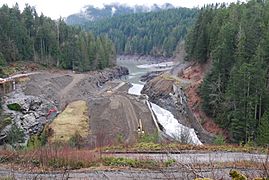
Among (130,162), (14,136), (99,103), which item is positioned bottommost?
(99,103)

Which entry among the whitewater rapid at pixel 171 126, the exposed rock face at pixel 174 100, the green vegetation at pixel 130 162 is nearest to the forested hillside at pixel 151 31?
the exposed rock face at pixel 174 100

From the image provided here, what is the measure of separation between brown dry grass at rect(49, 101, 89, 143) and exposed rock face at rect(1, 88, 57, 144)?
2375 mm

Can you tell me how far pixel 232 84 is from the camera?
1484 inches

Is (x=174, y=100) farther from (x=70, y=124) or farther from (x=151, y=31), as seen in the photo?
(x=151, y=31)

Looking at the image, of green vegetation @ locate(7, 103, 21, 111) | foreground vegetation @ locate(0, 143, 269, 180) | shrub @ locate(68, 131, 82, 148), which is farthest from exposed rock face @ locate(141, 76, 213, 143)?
foreground vegetation @ locate(0, 143, 269, 180)

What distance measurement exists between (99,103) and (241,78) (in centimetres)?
2129

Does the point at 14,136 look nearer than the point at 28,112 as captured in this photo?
Yes

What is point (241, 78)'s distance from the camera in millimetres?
34562

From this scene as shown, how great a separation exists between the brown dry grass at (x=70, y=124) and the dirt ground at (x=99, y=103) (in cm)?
76

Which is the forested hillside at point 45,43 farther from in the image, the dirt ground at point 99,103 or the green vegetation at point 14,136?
the green vegetation at point 14,136

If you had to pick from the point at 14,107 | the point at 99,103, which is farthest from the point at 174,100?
the point at 14,107

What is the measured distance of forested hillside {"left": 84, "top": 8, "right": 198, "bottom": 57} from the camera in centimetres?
14300

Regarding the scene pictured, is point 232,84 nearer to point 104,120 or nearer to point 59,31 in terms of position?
point 104,120

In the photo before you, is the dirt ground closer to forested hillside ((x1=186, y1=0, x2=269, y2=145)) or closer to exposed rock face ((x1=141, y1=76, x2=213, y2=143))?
exposed rock face ((x1=141, y1=76, x2=213, y2=143))
